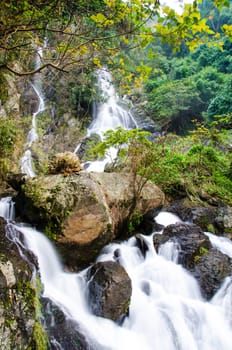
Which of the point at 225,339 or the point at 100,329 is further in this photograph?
the point at 225,339

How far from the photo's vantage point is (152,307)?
4.10 metres

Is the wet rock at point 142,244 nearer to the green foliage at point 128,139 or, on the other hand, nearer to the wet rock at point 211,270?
the wet rock at point 211,270

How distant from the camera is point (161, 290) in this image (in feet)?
14.9

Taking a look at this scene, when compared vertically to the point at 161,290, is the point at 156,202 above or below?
above

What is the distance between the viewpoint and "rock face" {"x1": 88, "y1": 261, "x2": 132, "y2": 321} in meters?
3.70

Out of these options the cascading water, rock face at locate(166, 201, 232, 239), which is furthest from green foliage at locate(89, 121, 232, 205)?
the cascading water

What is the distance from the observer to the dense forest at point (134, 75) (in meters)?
2.33

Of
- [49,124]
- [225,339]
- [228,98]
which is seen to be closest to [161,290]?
[225,339]

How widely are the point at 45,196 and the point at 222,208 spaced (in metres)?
5.30

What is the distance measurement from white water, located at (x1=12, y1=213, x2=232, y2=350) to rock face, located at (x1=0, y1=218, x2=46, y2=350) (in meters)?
0.77

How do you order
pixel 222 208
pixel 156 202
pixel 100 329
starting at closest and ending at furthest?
pixel 100 329, pixel 156 202, pixel 222 208

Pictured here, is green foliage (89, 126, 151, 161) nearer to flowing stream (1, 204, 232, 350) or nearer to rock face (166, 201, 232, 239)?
flowing stream (1, 204, 232, 350)

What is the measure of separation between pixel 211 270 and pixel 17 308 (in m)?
3.46

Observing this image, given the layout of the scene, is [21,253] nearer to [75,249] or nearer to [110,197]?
[75,249]
